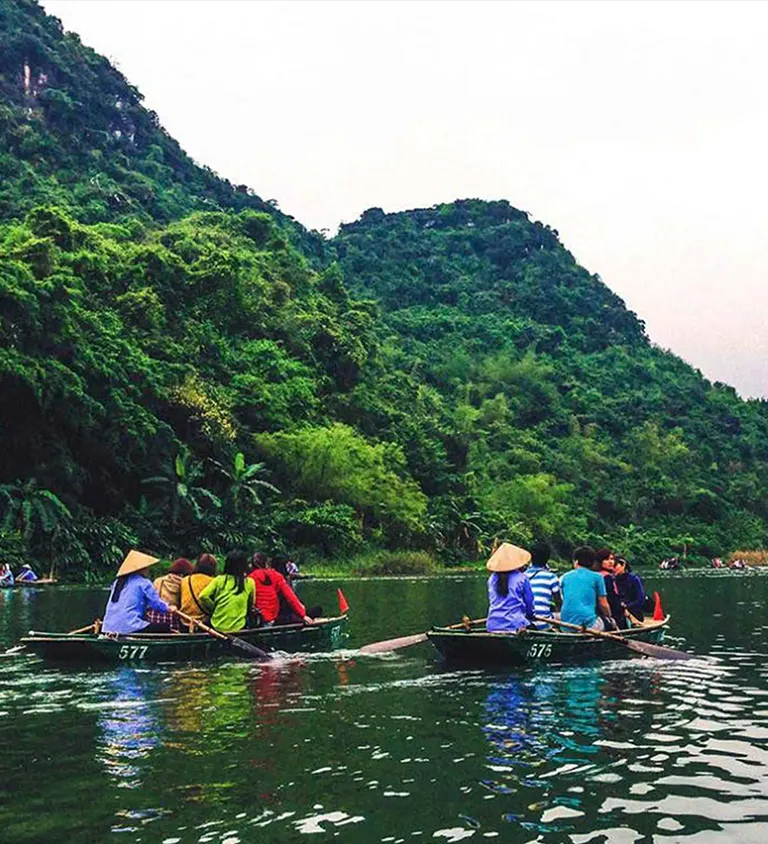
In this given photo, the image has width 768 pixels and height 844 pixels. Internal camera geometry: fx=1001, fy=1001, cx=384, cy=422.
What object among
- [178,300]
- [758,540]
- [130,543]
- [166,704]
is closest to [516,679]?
[166,704]

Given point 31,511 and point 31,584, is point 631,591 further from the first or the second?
point 31,511

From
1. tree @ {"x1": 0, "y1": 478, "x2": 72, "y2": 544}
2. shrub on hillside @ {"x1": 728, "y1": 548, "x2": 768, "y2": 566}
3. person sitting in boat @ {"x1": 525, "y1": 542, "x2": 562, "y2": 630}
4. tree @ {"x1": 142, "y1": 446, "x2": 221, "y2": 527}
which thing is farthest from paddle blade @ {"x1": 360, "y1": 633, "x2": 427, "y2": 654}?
shrub on hillside @ {"x1": 728, "y1": 548, "x2": 768, "y2": 566}

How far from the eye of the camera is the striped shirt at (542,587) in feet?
41.9

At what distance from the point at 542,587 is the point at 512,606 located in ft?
2.85

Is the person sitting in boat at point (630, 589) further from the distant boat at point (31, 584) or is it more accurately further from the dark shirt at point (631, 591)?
the distant boat at point (31, 584)

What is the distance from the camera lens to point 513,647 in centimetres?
1185

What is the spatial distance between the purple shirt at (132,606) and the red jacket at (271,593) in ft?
5.82

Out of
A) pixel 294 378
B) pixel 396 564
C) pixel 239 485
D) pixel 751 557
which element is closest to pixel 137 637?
pixel 239 485

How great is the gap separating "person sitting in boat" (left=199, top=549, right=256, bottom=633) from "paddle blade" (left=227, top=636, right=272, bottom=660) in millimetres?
345

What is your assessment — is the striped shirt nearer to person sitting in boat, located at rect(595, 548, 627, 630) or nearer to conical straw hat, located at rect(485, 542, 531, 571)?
conical straw hat, located at rect(485, 542, 531, 571)

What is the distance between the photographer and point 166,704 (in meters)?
9.70

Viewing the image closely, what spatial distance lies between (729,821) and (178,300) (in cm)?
4968

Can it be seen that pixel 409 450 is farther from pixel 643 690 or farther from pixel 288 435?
pixel 643 690

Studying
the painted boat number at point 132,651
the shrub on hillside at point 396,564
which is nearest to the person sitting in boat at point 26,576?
the shrub on hillside at point 396,564
